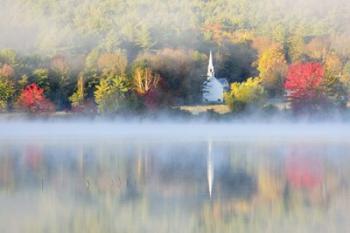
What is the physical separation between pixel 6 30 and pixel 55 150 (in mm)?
36217

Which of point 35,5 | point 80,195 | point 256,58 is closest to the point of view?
point 80,195

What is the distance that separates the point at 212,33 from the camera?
5353 cm

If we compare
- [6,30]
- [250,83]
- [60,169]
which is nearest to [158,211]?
[60,169]

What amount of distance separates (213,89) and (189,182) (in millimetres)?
32079

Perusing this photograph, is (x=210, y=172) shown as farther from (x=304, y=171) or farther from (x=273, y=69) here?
(x=273, y=69)

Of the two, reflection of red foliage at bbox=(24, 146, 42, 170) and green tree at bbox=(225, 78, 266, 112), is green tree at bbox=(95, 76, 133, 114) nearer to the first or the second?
green tree at bbox=(225, 78, 266, 112)

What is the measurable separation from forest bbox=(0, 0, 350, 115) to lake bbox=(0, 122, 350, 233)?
19.0 meters

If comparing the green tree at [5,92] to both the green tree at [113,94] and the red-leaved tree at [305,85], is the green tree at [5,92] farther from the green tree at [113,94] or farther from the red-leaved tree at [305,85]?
the red-leaved tree at [305,85]

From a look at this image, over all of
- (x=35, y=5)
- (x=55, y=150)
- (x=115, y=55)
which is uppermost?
(x=35, y=5)

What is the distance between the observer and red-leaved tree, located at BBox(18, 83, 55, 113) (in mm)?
39750

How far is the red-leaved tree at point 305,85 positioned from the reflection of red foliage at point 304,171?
2167 centimetres

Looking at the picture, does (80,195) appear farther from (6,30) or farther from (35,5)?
(35,5)

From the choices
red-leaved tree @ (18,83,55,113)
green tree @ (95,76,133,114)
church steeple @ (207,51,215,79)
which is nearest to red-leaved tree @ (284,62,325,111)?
church steeple @ (207,51,215,79)

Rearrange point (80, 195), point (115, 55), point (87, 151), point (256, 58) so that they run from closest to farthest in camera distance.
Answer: point (80, 195)
point (87, 151)
point (115, 55)
point (256, 58)
